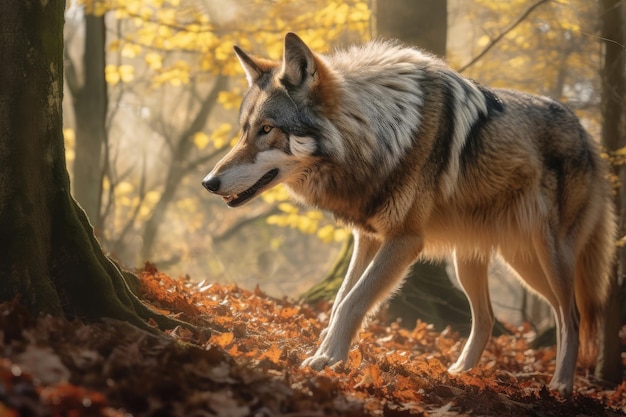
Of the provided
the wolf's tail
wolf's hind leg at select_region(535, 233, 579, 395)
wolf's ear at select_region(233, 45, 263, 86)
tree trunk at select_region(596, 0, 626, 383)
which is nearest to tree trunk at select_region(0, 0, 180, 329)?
wolf's ear at select_region(233, 45, 263, 86)

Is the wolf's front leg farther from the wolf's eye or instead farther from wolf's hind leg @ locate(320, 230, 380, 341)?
the wolf's eye

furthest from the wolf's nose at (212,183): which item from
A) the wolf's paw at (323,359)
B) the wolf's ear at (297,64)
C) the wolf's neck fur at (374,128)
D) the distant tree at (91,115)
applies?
the distant tree at (91,115)

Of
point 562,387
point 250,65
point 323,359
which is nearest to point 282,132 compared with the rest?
point 250,65

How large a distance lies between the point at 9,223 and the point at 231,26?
8319 millimetres

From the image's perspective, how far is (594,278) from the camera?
6234 mm

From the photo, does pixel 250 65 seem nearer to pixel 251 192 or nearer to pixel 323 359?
pixel 251 192

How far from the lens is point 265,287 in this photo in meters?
30.8

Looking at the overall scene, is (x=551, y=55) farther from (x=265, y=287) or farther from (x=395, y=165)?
(x=265, y=287)

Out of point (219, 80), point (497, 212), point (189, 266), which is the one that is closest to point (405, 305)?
point (497, 212)

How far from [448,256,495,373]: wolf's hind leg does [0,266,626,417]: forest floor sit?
0.51 meters

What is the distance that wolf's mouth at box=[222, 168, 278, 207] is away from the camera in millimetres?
4898

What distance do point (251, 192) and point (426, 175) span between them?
140cm

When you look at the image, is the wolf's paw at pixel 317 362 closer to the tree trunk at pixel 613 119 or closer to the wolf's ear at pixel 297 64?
the wolf's ear at pixel 297 64

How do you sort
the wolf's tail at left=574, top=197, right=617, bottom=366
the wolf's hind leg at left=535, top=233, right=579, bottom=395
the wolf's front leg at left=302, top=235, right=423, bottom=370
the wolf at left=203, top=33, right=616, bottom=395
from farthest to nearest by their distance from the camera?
the wolf's tail at left=574, top=197, right=617, bottom=366
the wolf's hind leg at left=535, top=233, right=579, bottom=395
the wolf at left=203, top=33, right=616, bottom=395
the wolf's front leg at left=302, top=235, right=423, bottom=370
